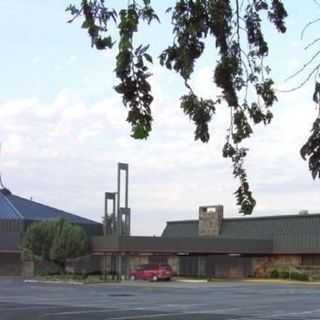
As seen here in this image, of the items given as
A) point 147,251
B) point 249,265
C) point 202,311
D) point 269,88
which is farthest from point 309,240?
point 269,88

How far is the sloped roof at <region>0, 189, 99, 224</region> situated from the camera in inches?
3108

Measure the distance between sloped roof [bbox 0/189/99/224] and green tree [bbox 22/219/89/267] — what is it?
33.2 ft

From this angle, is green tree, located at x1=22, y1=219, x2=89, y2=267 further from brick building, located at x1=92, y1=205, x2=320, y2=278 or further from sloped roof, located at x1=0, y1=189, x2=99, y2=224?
sloped roof, located at x1=0, y1=189, x2=99, y2=224

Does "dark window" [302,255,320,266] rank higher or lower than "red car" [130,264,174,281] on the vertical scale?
higher

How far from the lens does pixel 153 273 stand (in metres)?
65.2

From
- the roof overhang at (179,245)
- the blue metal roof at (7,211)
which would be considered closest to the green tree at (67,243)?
the roof overhang at (179,245)

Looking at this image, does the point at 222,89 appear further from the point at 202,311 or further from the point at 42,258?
the point at 42,258

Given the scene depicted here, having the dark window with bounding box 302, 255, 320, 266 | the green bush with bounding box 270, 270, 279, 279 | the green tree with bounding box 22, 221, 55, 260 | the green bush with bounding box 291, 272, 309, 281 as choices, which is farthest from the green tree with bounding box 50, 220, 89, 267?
the dark window with bounding box 302, 255, 320, 266

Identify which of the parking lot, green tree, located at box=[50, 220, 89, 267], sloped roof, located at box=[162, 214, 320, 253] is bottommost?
the parking lot

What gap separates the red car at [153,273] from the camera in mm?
64875

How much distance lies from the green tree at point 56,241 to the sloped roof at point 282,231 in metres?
16.1

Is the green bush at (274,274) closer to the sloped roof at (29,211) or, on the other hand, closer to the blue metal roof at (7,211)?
the sloped roof at (29,211)

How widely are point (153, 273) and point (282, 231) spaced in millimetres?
15641

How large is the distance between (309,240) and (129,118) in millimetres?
68734
